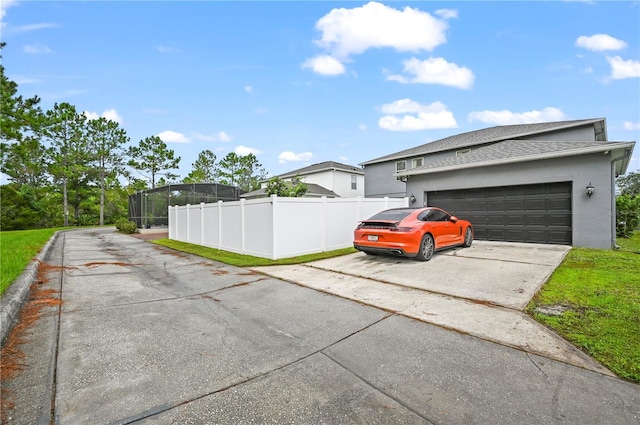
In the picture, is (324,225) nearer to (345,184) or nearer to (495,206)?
(495,206)

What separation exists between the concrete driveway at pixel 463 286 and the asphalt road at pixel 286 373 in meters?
0.29

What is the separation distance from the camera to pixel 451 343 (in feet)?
10.2

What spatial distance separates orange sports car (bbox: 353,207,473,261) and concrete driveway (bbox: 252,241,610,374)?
329 millimetres

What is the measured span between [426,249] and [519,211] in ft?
17.8

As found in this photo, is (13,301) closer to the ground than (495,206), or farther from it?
closer to the ground

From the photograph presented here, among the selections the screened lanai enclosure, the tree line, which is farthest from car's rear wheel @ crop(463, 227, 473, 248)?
the tree line

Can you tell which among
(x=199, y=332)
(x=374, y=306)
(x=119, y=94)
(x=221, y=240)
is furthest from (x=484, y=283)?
(x=119, y=94)

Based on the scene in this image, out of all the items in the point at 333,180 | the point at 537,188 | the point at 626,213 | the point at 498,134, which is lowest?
the point at 626,213

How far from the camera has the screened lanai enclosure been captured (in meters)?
Result: 21.0

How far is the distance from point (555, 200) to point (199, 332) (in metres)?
11.6

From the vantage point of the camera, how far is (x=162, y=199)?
2123 centimetres

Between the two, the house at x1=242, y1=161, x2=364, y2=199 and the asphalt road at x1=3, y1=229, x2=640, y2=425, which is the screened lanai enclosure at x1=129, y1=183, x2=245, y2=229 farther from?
the asphalt road at x1=3, y1=229, x2=640, y2=425

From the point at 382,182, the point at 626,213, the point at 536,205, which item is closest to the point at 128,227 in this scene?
the point at 382,182

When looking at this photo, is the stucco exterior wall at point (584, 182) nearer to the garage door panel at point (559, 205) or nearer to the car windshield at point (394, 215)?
the garage door panel at point (559, 205)
